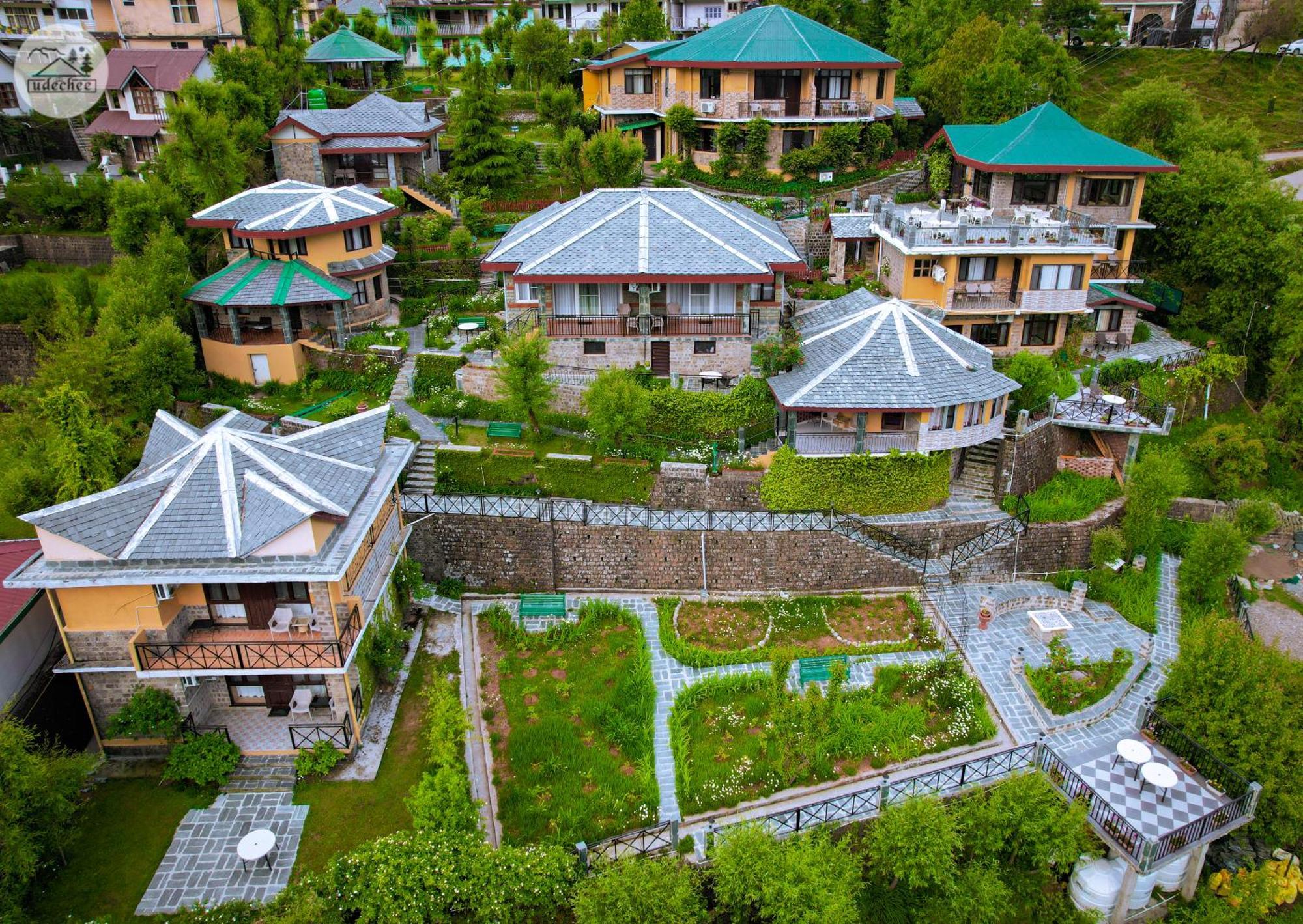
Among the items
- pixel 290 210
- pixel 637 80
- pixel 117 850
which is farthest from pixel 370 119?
pixel 117 850

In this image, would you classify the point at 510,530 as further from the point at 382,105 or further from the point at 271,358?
the point at 382,105

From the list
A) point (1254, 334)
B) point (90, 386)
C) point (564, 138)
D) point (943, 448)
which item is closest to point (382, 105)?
point (564, 138)

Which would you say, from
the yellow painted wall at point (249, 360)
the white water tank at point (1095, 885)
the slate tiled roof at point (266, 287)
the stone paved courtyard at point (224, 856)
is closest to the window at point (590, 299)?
the slate tiled roof at point (266, 287)

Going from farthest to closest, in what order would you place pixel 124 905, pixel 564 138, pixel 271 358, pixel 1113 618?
1. pixel 564 138
2. pixel 271 358
3. pixel 1113 618
4. pixel 124 905

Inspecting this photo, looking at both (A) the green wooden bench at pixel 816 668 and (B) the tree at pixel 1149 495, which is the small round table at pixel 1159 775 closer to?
(A) the green wooden bench at pixel 816 668

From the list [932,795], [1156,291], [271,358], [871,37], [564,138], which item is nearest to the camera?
[932,795]

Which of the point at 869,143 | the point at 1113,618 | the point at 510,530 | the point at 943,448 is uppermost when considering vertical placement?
the point at 869,143

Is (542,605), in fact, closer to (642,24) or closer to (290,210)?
(290,210)
